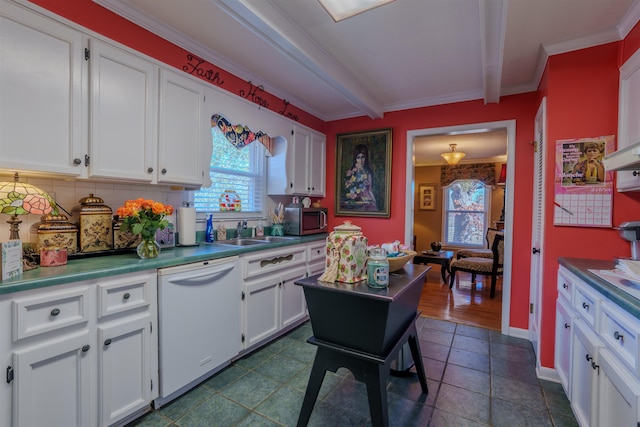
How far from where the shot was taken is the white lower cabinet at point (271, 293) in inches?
95.8

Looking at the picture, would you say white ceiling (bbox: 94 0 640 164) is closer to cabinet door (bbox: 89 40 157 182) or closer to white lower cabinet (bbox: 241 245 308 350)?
cabinet door (bbox: 89 40 157 182)

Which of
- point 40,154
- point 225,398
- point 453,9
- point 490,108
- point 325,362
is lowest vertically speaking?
point 225,398

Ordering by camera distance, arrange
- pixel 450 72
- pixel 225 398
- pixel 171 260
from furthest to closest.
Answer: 1. pixel 450 72
2. pixel 225 398
3. pixel 171 260

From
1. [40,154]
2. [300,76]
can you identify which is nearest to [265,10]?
[300,76]

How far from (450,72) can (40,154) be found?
310 centimetres

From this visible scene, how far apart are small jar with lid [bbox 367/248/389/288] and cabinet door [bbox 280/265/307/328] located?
1539mm

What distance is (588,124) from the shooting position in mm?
2062

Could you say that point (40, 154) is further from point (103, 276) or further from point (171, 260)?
point (171, 260)

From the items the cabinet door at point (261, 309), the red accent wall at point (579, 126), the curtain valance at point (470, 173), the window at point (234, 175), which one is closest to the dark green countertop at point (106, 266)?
the cabinet door at point (261, 309)

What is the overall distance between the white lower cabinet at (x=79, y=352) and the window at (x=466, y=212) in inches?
277

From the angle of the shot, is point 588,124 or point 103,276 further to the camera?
point 588,124

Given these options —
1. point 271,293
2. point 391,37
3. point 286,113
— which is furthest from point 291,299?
point 391,37

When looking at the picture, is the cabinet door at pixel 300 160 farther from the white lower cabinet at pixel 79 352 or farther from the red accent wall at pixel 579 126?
the red accent wall at pixel 579 126

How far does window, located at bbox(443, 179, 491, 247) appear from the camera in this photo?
23.0 ft
